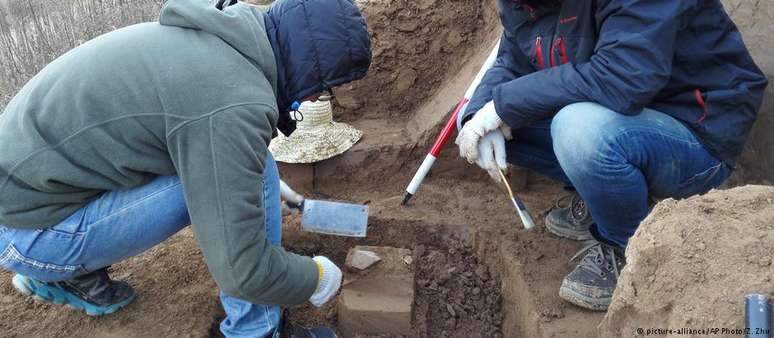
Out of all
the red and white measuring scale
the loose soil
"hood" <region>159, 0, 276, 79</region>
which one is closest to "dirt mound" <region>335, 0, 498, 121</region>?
the loose soil

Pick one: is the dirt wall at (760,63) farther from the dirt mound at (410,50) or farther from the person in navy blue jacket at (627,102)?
the dirt mound at (410,50)

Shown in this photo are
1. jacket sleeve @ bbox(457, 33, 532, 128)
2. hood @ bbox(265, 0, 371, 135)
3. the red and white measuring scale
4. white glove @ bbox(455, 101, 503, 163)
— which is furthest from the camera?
the red and white measuring scale

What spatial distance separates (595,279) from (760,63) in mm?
1096

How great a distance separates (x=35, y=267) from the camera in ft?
6.29

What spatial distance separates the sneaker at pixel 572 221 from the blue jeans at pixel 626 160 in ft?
1.19

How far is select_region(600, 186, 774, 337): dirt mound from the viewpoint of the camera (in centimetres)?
135

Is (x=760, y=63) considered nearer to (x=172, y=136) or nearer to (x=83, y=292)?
(x=172, y=136)

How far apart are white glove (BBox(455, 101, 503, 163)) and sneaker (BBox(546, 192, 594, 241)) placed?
20.9 inches

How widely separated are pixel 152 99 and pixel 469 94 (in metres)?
1.53

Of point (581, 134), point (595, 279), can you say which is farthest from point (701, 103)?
point (595, 279)

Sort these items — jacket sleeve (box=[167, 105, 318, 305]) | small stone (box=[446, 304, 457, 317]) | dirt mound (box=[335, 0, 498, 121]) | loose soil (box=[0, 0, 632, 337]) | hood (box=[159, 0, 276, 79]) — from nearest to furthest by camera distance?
jacket sleeve (box=[167, 105, 318, 305])
hood (box=[159, 0, 276, 79])
loose soil (box=[0, 0, 632, 337])
small stone (box=[446, 304, 457, 317])
dirt mound (box=[335, 0, 498, 121])

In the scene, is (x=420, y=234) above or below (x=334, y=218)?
below

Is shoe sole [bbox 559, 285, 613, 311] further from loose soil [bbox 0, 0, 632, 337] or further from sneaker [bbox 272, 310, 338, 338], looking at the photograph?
sneaker [bbox 272, 310, 338, 338]

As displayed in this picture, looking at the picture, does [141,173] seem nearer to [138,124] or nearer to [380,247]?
[138,124]
